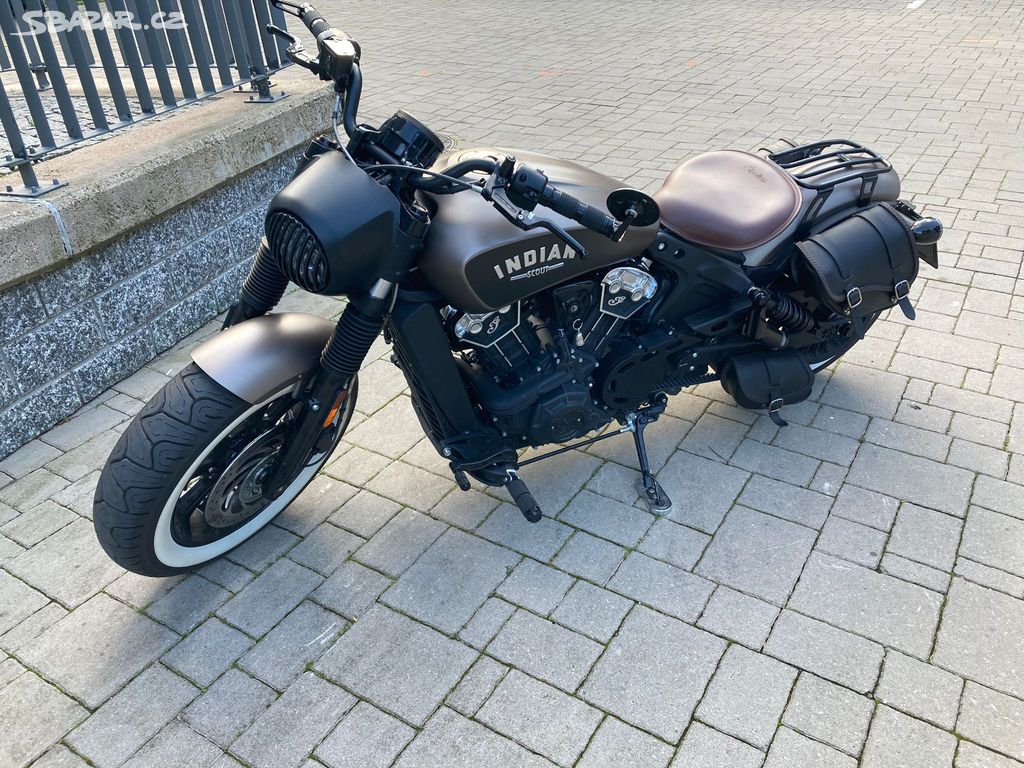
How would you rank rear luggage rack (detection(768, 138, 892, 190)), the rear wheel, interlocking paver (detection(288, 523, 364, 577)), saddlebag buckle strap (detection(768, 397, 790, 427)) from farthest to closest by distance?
the rear wheel, saddlebag buckle strap (detection(768, 397, 790, 427)), rear luggage rack (detection(768, 138, 892, 190)), interlocking paver (detection(288, 523, 364, 577))

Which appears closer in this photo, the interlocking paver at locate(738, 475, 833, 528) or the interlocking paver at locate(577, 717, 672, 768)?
the interlocking paver at locate(577, 717, 672, 768)

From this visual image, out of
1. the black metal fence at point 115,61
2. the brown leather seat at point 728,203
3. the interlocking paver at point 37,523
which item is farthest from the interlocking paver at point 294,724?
the black metal fence at point 115,61

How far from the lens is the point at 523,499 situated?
2.92m

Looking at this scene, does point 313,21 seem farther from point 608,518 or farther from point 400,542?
point 608,518

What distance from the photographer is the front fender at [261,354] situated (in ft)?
8.32

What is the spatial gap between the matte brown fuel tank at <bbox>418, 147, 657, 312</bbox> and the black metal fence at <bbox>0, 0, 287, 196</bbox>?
2.15 metres

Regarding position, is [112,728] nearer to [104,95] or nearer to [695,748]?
[695,748]

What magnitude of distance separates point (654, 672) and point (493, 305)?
122 cm

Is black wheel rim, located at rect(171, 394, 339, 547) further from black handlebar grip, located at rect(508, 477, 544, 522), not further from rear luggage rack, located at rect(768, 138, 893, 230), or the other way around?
rear luggage rack, located at rect(768, 138, 893, 230)

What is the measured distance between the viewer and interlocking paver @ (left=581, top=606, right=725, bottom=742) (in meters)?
2.40

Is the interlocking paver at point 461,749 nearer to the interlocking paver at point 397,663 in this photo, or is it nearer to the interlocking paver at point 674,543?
the interlocking paver at point 397,663

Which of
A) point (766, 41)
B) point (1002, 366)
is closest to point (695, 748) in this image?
point (1002, 366)

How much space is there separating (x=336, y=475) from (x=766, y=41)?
29.0 ft

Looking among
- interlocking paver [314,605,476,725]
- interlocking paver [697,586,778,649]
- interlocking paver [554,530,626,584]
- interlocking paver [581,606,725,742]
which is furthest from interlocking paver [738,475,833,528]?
interlocking paver [314,605,476,725]
